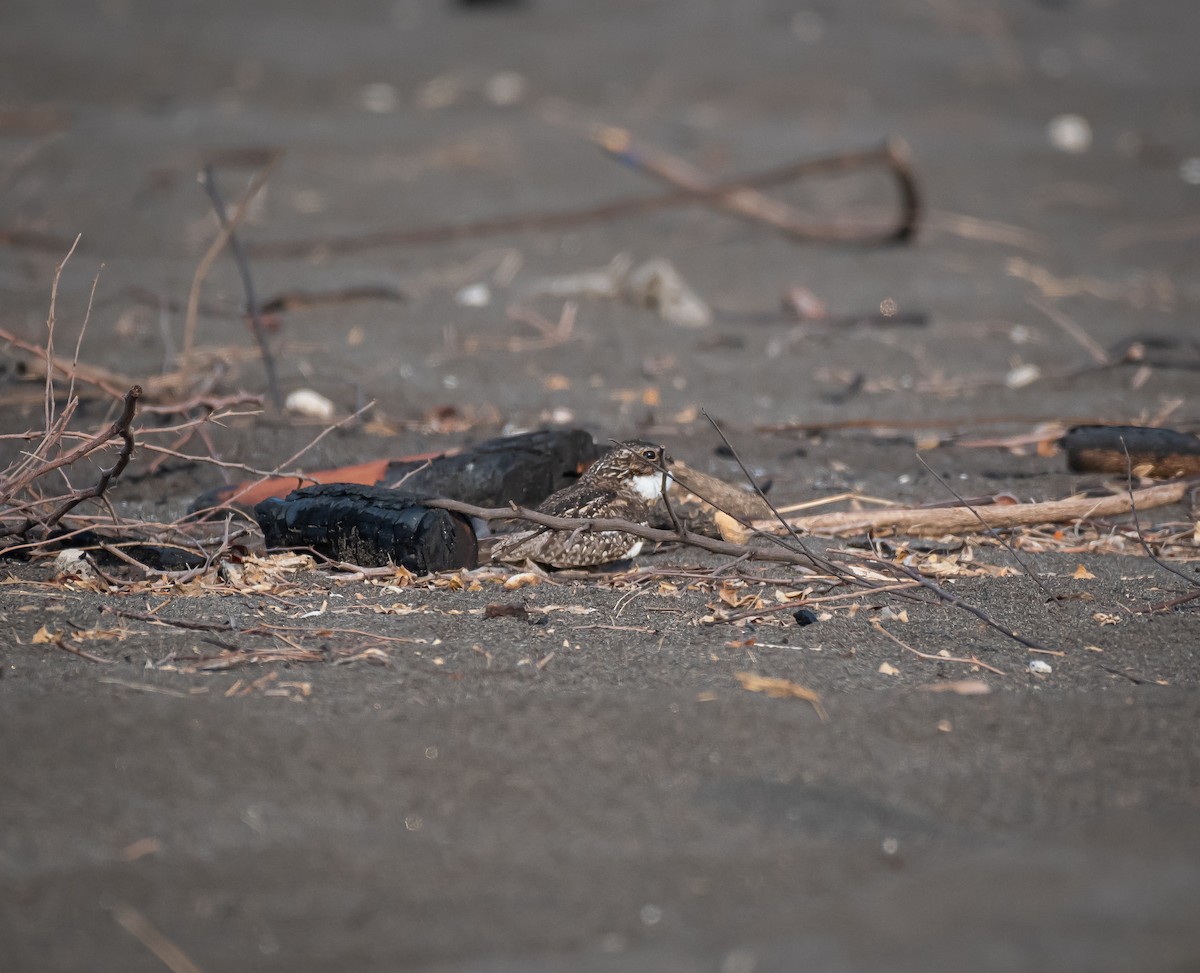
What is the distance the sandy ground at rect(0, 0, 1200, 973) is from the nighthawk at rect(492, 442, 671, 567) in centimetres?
14

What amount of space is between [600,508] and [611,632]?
1.77ft

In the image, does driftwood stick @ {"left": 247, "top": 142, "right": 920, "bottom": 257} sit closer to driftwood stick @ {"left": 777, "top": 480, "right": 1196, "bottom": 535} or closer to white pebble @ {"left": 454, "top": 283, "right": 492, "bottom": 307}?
white pebble @ {"left": 454, "top": 283, "right": 492, "bottom": 307}

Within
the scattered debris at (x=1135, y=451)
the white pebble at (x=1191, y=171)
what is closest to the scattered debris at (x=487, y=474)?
the scattered debris at (x=1135, y=451)

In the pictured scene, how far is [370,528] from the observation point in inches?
116

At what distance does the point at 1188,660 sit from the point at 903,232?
5.65 metres

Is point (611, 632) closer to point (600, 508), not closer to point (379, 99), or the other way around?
point (600, 508)

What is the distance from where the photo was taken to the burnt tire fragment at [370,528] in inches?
115

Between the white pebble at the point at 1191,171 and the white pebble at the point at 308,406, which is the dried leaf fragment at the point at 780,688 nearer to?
the white pebble at the point at 308,406

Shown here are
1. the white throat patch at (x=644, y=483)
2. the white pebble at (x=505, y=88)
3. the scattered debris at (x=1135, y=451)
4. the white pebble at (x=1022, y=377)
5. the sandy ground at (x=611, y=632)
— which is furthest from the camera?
the white pebble at (x=505, y=88)

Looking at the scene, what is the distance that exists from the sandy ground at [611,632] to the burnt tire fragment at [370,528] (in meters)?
0.14

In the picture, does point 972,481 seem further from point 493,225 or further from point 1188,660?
point 493,225

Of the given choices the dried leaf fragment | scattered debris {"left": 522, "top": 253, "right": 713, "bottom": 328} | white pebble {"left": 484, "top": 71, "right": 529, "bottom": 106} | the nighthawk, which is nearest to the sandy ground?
the dried leaf fragment

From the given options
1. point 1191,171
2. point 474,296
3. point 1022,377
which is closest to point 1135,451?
point 1022,377

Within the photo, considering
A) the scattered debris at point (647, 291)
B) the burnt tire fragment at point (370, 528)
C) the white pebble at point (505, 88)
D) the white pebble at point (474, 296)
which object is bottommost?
the white pebble at point (474, 296)
